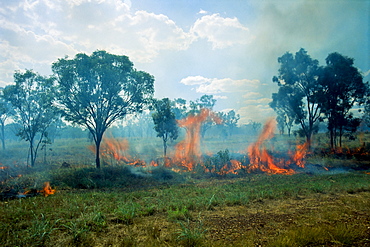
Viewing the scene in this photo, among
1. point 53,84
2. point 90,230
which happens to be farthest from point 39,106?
point 90,230

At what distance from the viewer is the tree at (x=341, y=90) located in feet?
89.1

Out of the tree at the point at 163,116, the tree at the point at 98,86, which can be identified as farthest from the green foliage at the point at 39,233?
the tree at the point at 163,116

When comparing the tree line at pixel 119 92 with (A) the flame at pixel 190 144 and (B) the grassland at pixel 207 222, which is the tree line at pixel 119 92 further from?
(B) the grassland at pixel 207 222

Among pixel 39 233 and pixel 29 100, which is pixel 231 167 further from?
pixel 29 100

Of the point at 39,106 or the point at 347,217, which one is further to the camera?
the point at 39,106

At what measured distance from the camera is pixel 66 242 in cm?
485

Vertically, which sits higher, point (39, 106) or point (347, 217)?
point (39, 106)

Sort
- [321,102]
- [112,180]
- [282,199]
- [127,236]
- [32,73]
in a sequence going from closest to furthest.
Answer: [127,236], [282,199], [112,180], [32,73], [321,102]

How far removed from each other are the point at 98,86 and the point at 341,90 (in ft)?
108

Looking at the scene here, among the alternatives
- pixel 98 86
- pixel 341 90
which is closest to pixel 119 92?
pixel 98 86

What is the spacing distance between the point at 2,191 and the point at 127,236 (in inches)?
423

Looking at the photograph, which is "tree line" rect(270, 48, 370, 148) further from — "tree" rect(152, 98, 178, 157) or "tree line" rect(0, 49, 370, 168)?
"tree" rect(152, 98, 178, 157)

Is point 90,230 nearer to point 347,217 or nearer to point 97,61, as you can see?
point 347,217

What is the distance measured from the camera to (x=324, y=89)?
29.0m
